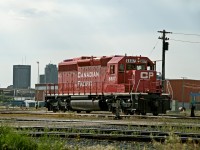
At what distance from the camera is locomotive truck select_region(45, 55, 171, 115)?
26.8 m

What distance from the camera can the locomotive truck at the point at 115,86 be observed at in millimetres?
26828

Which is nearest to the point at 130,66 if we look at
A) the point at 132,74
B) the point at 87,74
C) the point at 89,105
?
the point at 132,74

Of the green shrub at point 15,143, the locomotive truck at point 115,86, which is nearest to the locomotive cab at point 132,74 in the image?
the locomotive truck at point 115,86

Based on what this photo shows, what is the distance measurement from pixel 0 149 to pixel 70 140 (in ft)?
13.0

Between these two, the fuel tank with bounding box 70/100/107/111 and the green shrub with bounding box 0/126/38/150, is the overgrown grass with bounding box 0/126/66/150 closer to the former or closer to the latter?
the green shrub with bounding box 0/126/38/150

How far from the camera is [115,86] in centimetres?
2855

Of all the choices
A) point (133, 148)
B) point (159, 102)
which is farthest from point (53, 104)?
point (133, 148)

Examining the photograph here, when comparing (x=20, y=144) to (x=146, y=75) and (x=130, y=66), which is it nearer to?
(x=146, y=75)

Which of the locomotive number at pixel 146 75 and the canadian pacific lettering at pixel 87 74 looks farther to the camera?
the canadian pacific lettering at pixel 87 74

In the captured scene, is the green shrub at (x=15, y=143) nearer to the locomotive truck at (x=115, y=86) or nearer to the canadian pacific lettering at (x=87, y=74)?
the locomotive truck at (x=115, y=86)

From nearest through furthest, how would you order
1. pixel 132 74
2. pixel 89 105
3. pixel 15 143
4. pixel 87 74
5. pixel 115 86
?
pixel 15 143
pixel 132 74
pixel 115 86
pixel 89 105
pixel 87 74

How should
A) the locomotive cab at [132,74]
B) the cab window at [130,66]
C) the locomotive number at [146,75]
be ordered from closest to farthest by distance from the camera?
the locomotive cab at [132,74]
the locomotive number at [146,75]
the cab window at [130,66]

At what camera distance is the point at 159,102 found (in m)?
26.8

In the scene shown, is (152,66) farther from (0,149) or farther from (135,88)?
(0,149)
